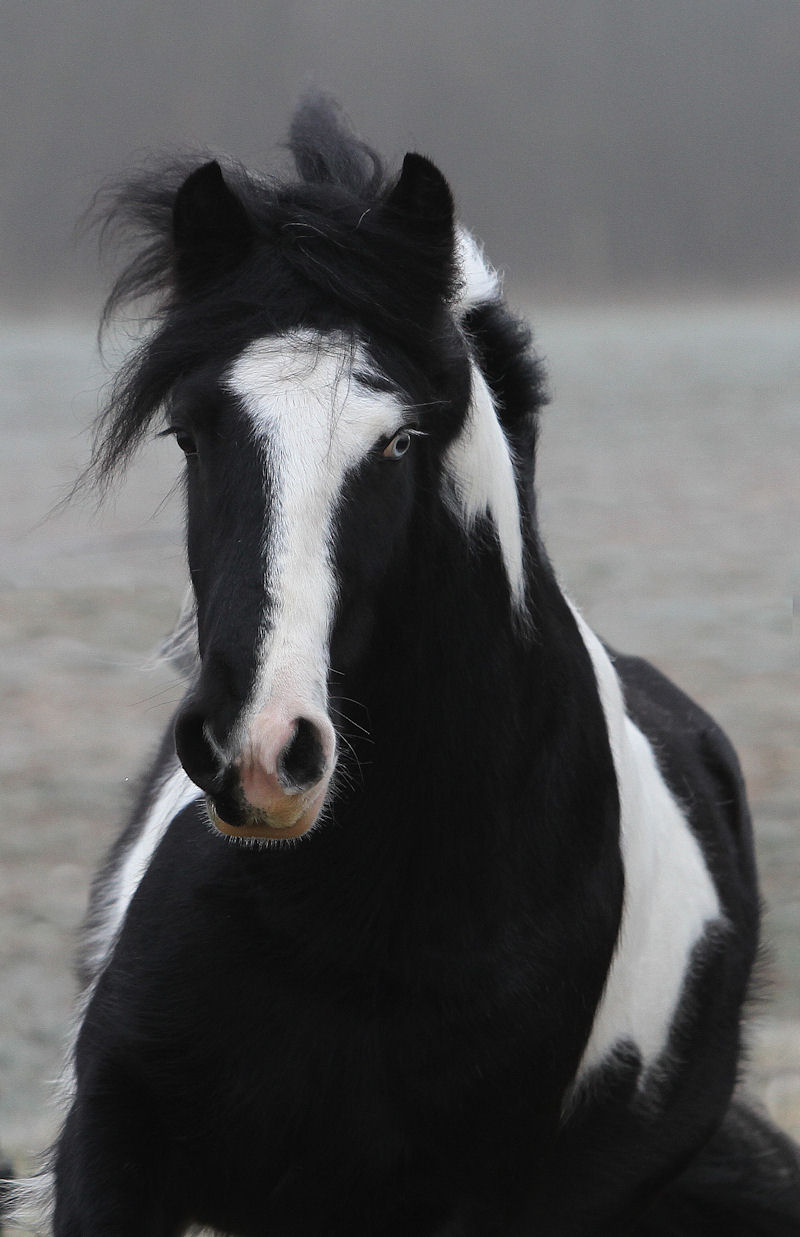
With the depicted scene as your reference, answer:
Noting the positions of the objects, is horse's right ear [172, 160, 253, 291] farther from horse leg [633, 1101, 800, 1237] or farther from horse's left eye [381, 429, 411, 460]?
horse leg [633, 1101, 800, 1237]

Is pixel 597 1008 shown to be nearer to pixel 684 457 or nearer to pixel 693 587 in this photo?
pixel 693 587

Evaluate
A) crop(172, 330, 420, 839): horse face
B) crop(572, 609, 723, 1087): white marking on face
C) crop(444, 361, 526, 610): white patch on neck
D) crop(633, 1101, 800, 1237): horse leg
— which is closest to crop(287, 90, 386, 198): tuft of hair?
crop(444, 361, 526, 610): white patch on neck

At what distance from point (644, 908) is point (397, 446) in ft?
3.22

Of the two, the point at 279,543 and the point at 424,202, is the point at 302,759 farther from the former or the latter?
the point at 424,202

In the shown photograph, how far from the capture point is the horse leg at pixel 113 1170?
2.07 meters

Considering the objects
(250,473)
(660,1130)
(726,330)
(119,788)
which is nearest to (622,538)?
(119,788)

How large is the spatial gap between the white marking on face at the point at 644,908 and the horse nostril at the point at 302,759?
0.86 m

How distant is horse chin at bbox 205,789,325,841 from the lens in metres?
1.67

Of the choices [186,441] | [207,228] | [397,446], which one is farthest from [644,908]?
[207,228]

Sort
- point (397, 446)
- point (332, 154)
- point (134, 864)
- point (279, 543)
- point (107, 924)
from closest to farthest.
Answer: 1. point (279, 543)
2. point (397, 446)
3. point (332, 154)
4. point (134, 864)
5. point (107, 924)

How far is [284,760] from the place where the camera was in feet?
5.32

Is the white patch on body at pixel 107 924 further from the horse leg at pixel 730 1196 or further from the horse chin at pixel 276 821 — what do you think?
the horse leg at pixel 730 1196

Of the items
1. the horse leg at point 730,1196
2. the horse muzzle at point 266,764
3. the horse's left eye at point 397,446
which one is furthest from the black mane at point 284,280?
the horse leg at point 730,1196

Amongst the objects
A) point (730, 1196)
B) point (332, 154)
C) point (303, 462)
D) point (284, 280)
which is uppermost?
point (332, 154)
